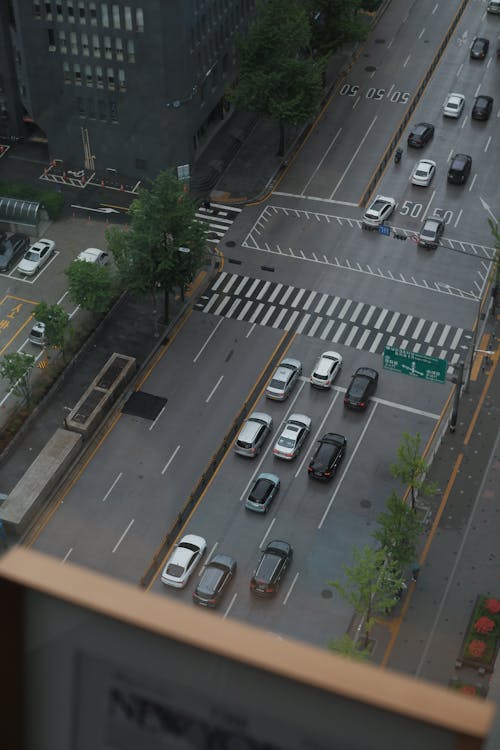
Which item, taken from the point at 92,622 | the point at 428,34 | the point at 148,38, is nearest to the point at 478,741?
the point at 92,622

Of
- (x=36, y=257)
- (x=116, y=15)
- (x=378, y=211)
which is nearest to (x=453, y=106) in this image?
(x=378, y=211)

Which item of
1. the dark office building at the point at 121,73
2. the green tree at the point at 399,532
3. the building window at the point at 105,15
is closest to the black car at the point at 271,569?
the green tree at the point at 399,532

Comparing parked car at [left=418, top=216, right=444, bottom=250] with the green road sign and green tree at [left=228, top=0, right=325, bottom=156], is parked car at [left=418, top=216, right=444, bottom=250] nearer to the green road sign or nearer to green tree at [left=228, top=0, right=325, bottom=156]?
green tree at [left=228, top=0, right=325, bottom=156]

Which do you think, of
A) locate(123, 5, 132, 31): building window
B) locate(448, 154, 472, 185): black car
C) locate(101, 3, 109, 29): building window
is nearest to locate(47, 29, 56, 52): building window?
locate(101, 3, 109, 29): building window

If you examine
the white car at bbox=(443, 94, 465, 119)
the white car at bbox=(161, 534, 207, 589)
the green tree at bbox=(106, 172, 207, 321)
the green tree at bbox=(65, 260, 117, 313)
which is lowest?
the white car at bbox=(161, 534, 207, 589)

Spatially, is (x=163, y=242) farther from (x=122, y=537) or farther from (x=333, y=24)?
(x=333, y=24)

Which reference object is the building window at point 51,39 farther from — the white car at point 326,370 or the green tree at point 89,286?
the white car at point 326,370

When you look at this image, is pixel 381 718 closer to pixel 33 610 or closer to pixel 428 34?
pixel 33 610
